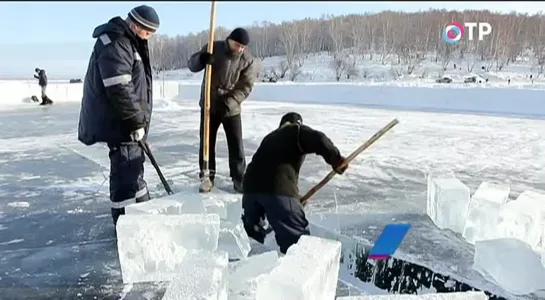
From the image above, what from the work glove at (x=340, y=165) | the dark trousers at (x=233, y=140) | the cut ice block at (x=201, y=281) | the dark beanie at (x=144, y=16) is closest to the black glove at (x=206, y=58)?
the dark trousers at (x=233, y=140)

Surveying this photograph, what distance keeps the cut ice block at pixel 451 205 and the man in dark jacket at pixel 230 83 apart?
5.54 ft

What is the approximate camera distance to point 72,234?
323 cm

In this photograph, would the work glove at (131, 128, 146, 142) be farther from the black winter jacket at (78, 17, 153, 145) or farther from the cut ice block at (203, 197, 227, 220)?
the cut ice block at (203, 197, 227, 220)

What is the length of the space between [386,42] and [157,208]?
30.3 meters

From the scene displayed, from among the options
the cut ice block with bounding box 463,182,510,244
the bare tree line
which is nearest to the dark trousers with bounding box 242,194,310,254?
the cut ice block with bounding box 463,182,510,244

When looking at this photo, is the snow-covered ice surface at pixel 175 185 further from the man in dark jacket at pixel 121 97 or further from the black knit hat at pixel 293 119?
the black knit hat at pixel 293 119

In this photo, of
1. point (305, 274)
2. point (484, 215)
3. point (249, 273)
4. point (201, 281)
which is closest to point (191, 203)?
point (249, 273)

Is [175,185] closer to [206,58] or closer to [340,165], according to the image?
[206,58]

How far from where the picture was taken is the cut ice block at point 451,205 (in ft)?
10.9

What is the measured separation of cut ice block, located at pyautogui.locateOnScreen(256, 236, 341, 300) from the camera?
1927 millimetres

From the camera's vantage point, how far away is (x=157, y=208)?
2967mm

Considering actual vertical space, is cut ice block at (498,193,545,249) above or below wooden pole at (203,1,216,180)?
below

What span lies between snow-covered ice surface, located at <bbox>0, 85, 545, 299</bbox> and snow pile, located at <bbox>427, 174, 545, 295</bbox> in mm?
93

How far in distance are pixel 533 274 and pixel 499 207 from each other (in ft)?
1.97
